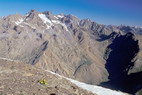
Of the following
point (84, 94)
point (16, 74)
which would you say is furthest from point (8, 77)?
point (84, 94)

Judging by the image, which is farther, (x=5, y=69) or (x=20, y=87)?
(x=5, y=69)

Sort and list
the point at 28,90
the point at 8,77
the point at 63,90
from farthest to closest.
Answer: the point at 8,77 < the point at 63,90 < the point at 28,90

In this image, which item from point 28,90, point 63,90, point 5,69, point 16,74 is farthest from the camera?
point 5,69

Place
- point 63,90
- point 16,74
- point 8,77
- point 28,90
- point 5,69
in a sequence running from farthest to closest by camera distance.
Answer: point 5,69
point 16,74
point 8,77
point 63,90
point 28,90

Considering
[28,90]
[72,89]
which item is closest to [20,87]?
[28,90]

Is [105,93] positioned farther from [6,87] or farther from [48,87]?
[6,87]

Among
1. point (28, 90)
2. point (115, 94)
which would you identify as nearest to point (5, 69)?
point (28, 90)

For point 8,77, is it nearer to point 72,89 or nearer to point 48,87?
point 48,87

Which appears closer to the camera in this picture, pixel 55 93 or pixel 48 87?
pixel 55 93
